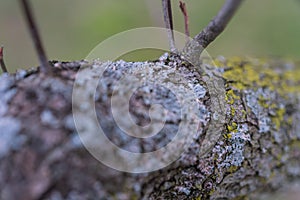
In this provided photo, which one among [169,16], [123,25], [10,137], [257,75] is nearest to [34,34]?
[10,137]

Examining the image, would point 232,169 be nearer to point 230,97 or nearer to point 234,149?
point 234,149

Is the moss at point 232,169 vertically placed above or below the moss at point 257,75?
below

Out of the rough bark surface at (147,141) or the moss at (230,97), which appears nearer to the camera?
the rough bark surface at (147,141)

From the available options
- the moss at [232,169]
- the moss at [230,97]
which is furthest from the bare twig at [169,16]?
the moss at [232,169]

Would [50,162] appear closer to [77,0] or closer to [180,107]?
[180,107]

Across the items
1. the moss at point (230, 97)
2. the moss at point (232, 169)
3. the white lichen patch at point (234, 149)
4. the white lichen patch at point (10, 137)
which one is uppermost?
the white lichen patch at point (10, 137)

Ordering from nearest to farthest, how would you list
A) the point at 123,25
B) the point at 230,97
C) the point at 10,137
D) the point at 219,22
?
the point at 10,137 → the point at 219,22 → the point at 230,97 → the point at 123,25

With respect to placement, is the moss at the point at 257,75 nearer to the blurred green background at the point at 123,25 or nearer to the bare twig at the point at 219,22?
the bare twig at the point at 219,22
